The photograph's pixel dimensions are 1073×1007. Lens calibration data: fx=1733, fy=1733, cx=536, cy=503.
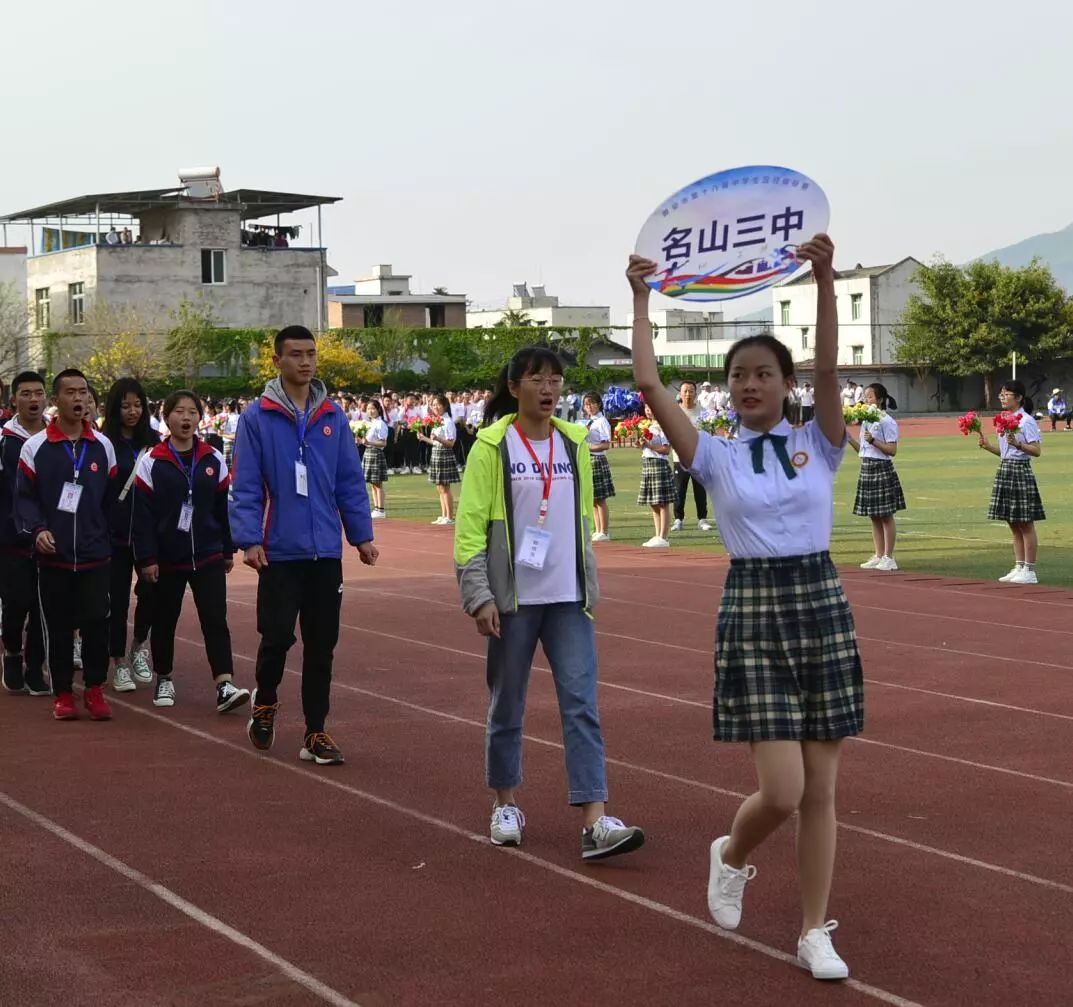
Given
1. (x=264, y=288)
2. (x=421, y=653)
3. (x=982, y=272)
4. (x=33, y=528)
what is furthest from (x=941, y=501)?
(x=982, y=272)

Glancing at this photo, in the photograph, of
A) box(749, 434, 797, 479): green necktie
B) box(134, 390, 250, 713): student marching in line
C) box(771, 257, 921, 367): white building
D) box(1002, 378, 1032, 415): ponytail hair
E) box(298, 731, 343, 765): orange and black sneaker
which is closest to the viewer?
box(749, 434, 797, 479): green necktie

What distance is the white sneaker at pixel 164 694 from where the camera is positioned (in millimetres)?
10359

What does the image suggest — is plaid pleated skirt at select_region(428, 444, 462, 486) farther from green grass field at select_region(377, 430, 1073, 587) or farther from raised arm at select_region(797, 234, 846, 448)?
raised arm at select_region(797, 234, 846, 448)

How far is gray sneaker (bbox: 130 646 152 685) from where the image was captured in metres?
11.3

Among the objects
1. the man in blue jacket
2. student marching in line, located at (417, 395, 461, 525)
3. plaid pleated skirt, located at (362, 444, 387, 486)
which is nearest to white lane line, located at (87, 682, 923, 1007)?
the man in blue jacket

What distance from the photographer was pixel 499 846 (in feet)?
22.1

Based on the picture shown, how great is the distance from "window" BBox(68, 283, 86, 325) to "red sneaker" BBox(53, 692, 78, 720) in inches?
2755

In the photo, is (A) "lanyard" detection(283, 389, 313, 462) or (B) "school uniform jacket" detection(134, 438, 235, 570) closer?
(A) "lanyard" detection(283, 389, 313, 462)

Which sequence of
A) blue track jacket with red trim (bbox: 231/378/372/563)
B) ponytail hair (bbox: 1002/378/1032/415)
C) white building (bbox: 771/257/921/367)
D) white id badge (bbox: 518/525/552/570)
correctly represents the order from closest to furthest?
white id badge (bbox: 518/525/552/570) < blue track jacket with red trim (bbox: 231/378/372/563) < ponytail hair (bbox: 1002/378/1032/415) < white building (bbox: 771/257/921/367)

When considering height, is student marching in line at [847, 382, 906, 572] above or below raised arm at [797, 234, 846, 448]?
below

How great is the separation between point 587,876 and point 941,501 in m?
22.4

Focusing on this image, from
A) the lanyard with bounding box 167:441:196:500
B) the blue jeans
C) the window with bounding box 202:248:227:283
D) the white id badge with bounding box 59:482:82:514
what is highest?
the window with bounding box 202:248:227:283

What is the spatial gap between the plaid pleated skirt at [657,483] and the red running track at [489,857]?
994 cm

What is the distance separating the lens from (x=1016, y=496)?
53.3 ft
